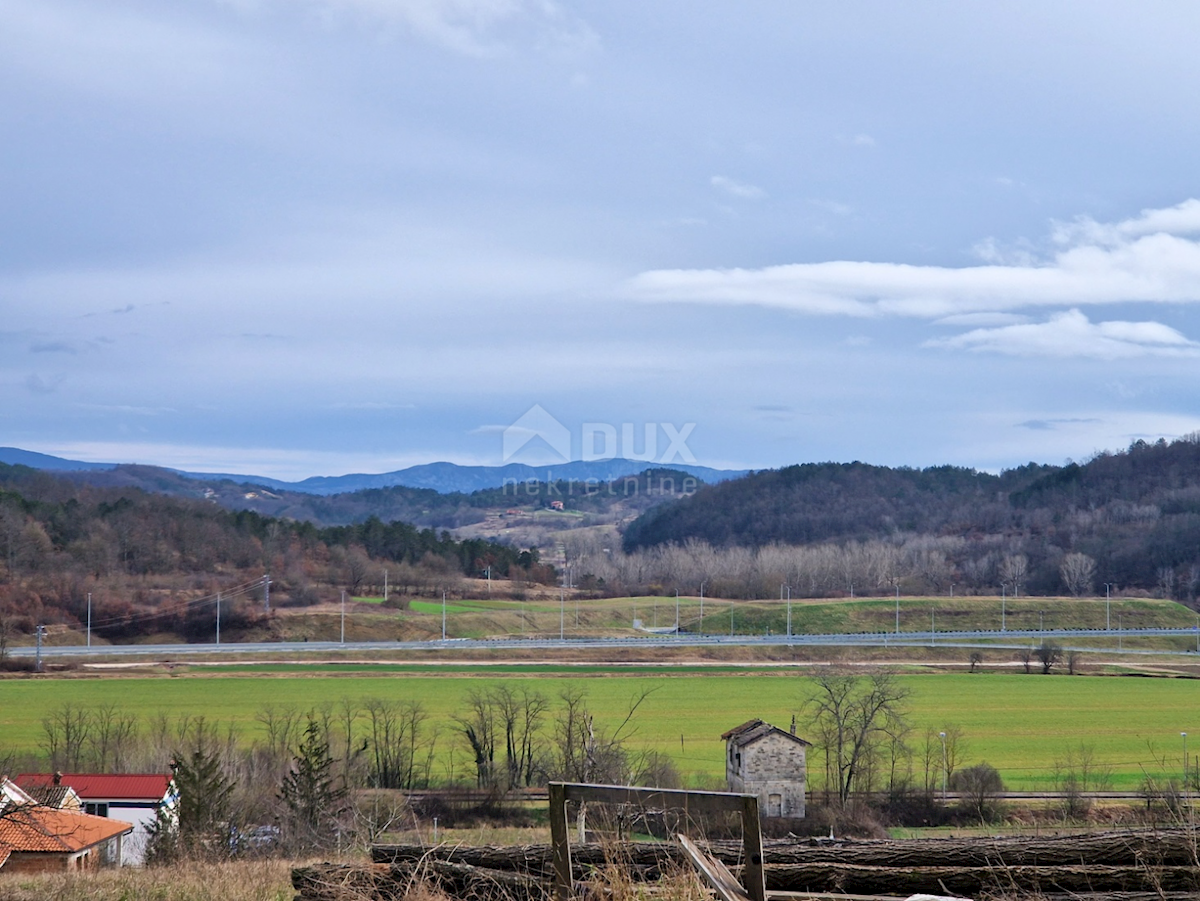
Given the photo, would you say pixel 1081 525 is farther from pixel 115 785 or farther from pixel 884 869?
pixel 884 869

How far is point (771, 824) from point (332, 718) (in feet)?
78.2

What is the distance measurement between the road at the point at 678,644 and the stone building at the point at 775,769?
50.7 meters

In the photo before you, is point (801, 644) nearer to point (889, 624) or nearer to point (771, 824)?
point (889, 624)

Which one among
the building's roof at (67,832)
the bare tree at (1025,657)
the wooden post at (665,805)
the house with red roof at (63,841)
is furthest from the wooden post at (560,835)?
the bare tree at (1025,657)

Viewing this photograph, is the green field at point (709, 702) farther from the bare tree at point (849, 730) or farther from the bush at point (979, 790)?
the bare tree at point (849, 730)

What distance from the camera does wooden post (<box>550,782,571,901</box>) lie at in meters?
5.77

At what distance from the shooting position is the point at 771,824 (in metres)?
34.2

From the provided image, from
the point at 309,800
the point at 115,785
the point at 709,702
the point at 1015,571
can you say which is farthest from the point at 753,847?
the point at 1015,571

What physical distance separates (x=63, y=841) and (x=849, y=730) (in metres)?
30.0

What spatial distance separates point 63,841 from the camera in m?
19.9

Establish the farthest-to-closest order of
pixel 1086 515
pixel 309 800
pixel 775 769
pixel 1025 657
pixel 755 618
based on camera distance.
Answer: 1. pixel 1086 515
2. pixel 755 618
3. pixel 1025 657
4. pixel 775 769
5. pixel 309 800

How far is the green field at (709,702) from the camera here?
46250 millimetres

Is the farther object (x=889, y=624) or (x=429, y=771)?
(x=889, y=624)

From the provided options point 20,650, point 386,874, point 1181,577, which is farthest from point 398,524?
point 386,874
